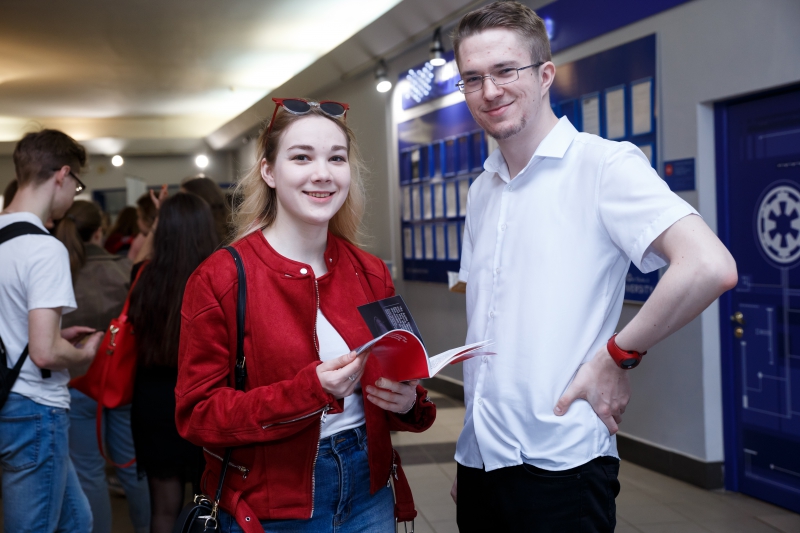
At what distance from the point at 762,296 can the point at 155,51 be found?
854 cm

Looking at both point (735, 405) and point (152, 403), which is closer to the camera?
point (152, 403)

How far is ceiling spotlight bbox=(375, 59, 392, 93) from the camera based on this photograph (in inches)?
325

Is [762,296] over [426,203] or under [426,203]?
under

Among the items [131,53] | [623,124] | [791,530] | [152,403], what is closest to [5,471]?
[152,403]

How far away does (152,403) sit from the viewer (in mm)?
2928

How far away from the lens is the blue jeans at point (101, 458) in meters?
3.43

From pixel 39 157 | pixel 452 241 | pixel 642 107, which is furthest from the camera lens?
pixel 452 241

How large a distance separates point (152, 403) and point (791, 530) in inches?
129

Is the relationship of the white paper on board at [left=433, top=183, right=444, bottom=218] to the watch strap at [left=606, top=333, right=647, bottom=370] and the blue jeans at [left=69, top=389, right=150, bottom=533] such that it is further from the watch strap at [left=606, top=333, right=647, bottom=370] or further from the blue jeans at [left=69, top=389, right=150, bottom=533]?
the watch strap at [left=606, top=333, right=647, bottom=370]

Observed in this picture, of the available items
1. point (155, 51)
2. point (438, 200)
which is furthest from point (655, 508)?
point (155, 51)

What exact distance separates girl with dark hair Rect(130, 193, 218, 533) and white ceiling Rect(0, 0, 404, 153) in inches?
106

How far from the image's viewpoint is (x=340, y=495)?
5.49ft

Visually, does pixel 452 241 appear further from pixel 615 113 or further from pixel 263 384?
pixel 263 384

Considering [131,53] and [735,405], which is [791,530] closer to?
[735,405]
